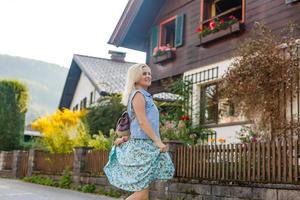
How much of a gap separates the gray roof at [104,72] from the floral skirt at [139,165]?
2064 cm

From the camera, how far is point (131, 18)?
56.6ft

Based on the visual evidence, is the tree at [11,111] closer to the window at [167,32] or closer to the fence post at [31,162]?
the fence post at [31,162]

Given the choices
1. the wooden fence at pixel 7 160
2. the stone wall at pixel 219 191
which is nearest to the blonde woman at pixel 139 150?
the stone wall at pixel 219 191

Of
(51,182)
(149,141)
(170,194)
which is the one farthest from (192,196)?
(51,182)

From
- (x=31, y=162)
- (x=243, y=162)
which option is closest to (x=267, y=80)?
(x=243, y=162)

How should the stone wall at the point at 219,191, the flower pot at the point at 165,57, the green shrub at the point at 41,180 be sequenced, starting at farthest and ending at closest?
the flower pot at the point at 165,57, the green shrub at the point at 41,180, the stone wall at the point at 219,191

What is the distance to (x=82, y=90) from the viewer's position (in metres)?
31.0

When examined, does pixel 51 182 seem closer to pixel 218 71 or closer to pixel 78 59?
pixel 218 71

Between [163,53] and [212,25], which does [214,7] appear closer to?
[212,25]

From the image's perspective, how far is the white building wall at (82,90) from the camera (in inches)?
1145

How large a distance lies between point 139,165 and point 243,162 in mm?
3821

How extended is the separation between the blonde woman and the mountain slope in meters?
154

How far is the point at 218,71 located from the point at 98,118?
8.84 meters

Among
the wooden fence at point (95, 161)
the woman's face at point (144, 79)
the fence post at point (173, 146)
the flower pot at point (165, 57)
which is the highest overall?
the flower pot at point (165, 57)
